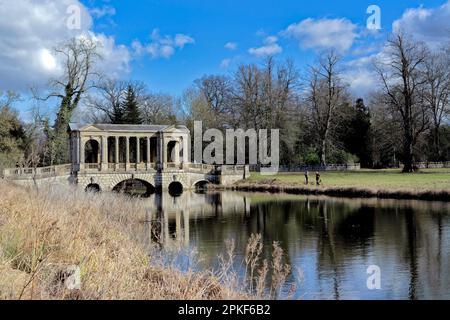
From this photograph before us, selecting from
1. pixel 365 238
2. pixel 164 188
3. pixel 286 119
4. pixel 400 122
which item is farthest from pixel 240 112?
pixel 365 238

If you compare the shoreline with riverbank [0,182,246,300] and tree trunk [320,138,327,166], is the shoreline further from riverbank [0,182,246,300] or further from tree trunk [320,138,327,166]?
riverbank [0,182,246,300]

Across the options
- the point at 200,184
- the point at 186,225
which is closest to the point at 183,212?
the point at 186,225

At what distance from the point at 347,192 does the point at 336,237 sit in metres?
17.1

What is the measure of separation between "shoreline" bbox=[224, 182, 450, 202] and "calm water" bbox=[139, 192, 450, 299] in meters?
1.56

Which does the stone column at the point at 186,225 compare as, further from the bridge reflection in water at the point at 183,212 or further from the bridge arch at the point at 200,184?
the bridge arch at the point at 200,184

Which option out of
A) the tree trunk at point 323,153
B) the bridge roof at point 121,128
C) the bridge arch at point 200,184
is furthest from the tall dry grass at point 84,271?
the tree trunk at point 323,153

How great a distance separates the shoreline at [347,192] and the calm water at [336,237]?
5.11 ft

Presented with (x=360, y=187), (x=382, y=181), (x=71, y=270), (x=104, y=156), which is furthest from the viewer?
(x=104, y=156)

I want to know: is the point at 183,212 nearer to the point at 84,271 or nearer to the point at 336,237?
the point at 336,237

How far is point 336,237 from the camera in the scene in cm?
1869

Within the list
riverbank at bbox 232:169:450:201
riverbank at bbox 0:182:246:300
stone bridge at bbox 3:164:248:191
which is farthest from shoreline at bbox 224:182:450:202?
riverbank at bbox 0:182:246:300

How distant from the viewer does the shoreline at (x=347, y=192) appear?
30.0m

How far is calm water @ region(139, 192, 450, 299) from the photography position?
38.5ft
